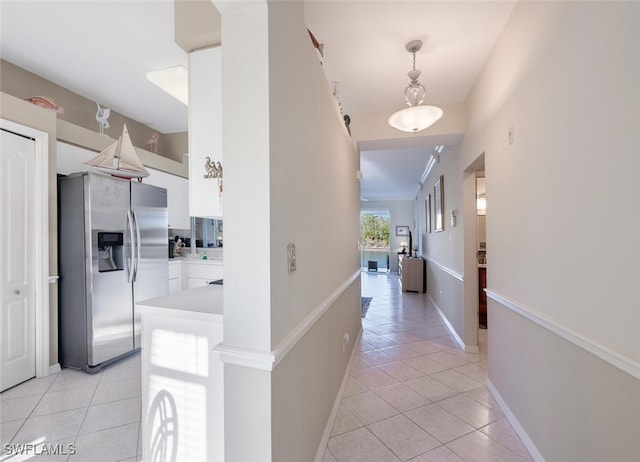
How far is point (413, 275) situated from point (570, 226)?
5.56 m

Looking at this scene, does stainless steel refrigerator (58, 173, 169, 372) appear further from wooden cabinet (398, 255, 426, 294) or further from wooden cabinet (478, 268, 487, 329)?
wooden cabinet (398, 255, 426, 294)

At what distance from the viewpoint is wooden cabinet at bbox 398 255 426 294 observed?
6.54 m

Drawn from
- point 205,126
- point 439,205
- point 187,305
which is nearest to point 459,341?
point 439,205

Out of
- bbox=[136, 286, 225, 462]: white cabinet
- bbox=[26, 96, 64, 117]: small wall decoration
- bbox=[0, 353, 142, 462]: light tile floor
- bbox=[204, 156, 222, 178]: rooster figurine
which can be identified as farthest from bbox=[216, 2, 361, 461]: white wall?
bbox=[26, 96, 64, 117]: small wall decoration

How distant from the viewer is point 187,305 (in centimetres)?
144

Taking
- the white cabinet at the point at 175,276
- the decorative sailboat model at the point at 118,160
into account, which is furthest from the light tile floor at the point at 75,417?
the decorative sailboat model at the point at 118,160

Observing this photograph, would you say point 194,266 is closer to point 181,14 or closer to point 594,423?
point 181,14

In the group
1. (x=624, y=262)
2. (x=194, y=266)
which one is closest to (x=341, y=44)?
(x=624, y=262)

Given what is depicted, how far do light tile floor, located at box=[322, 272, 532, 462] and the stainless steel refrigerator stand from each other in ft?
7.71

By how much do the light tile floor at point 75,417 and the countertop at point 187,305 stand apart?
96 cm

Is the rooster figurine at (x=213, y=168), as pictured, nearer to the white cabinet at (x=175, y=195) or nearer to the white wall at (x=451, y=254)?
the white wall at (x=451, y=254)

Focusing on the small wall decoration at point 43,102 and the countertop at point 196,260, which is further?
the countertop at point 196,260

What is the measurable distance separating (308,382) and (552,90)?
6.32 feet

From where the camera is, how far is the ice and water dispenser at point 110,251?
2.81m
